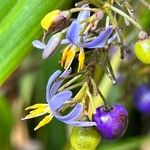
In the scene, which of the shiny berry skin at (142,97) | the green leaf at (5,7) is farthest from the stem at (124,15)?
the shiny berry skin at (142,97)

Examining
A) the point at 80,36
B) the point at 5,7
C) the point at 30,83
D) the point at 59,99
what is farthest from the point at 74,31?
the point at 30,83

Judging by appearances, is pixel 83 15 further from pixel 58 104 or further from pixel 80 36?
pixel 58 104

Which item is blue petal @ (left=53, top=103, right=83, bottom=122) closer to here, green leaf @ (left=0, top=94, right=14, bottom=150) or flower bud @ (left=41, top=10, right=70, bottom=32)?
flower bud @ (left=41, top=10, right=70, bottom=32)

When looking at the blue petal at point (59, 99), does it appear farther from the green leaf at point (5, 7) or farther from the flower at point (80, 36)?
the green leaf at point (5, 7)

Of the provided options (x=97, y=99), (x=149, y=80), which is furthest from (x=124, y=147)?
(x=97, y=99)

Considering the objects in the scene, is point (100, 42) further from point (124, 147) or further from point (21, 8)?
point (124, 147)
